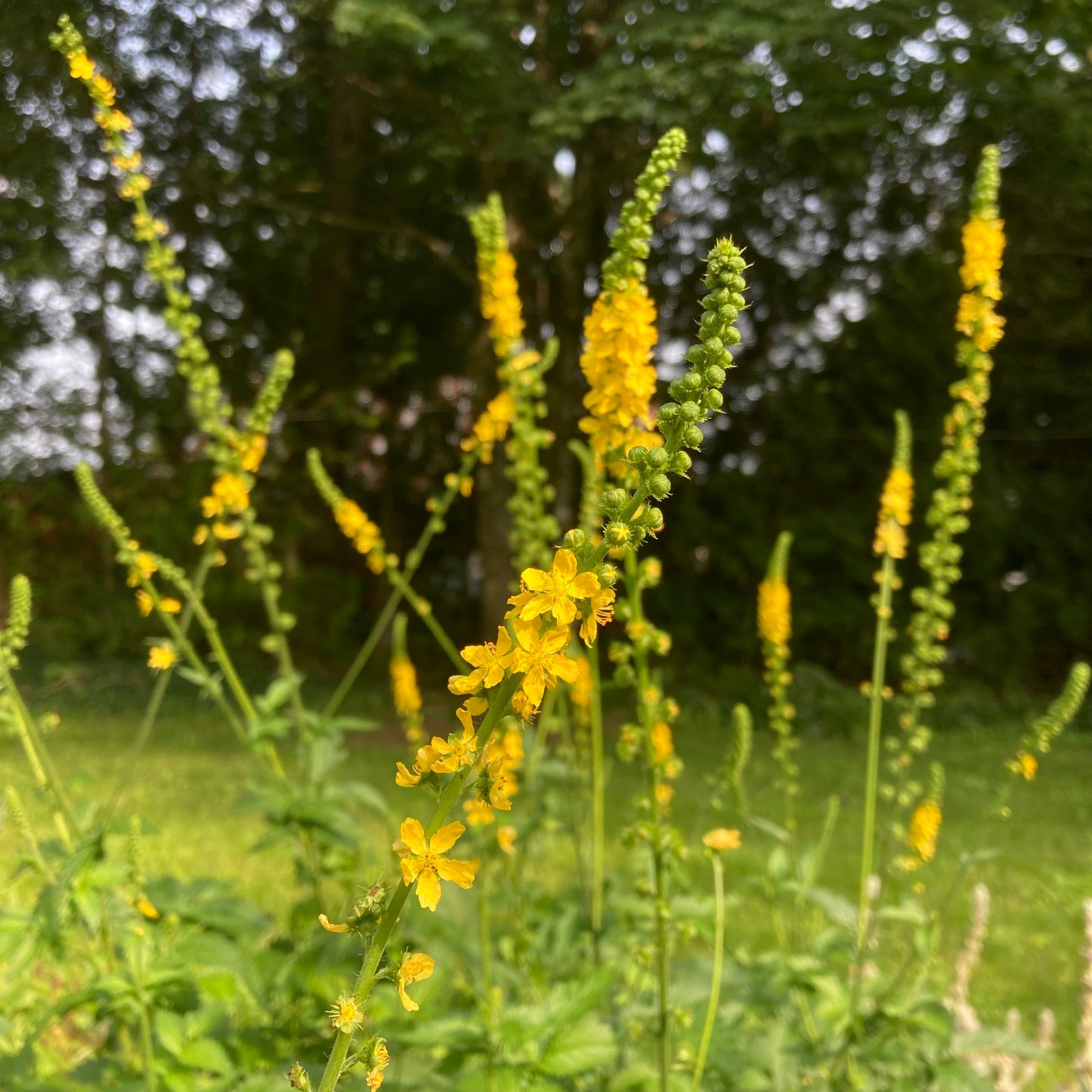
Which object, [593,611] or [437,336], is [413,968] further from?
[437,336]

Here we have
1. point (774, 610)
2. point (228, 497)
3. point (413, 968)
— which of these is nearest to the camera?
point (413, 968)

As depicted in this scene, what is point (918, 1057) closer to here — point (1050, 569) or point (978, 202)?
point (978, 202)

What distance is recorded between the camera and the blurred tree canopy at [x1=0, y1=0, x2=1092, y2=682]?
10461 millimetres

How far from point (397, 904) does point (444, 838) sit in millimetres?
93

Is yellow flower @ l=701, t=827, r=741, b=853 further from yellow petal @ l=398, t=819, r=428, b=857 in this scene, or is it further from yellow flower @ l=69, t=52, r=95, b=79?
yellow flower @ l=69, t=52, r=95, b=79

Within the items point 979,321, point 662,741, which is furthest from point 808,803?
point 979,321

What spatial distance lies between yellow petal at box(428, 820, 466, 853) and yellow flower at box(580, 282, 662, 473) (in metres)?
1.02

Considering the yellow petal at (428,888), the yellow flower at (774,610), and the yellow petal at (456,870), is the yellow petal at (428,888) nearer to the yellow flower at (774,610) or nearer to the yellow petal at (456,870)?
the yellow petal at (456,870)

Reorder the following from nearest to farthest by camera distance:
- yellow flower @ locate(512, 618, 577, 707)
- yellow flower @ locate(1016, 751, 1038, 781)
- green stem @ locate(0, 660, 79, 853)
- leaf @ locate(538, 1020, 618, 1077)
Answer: yellow flower @ locate(512, 618, 577, 707), leaf @ locate(538, 1020, 618, 1077), green stem @ locate(0, 660, 79, 853), yellow flower @ locate(1016, 751, 1038, 781)

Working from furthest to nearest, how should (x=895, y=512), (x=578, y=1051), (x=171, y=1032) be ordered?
(x=895, y=512) → (x=171, y=1032) → (x=578, y=1051)

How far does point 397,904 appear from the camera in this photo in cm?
112

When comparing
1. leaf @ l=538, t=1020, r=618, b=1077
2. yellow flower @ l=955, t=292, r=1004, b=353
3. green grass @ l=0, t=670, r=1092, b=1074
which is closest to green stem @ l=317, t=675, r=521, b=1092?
leaf @ l=538, t=1020, r=618, b=1077

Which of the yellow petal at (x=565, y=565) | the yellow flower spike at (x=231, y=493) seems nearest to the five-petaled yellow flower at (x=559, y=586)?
the yellow petal at (x=565, y=565)

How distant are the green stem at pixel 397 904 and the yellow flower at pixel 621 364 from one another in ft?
3.16
